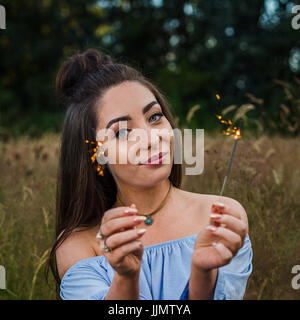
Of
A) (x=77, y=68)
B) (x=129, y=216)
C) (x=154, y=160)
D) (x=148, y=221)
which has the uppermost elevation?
(x=77, y=68)

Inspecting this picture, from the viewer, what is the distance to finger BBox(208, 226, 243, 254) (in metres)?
1.16

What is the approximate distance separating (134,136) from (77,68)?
2.08ft

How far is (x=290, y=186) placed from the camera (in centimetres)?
276

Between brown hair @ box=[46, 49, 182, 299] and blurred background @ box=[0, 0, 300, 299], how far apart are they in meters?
0.28

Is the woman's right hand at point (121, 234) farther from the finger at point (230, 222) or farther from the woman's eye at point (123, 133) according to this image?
the woman's eye at point (123, 133)

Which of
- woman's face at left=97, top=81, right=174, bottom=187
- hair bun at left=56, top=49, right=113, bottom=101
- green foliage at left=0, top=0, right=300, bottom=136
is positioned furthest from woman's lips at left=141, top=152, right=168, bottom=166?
green foliage at left=0, top=0, right=300, bottom=136

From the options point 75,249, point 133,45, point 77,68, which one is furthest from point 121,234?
point 133,45

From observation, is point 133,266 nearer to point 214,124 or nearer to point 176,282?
point 176,282

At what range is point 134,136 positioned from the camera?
155 cm

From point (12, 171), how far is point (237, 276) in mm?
2393

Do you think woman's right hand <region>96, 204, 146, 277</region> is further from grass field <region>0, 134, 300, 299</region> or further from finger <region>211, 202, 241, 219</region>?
grass field <region>0, 134, 300, 299</region>

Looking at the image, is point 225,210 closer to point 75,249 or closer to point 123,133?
point 123,133
